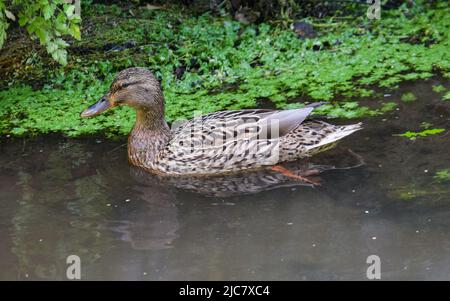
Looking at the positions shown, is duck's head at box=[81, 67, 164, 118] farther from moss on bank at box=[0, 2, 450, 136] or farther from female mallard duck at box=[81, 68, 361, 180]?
moss on bank at box=[0, 2, 450, 136]

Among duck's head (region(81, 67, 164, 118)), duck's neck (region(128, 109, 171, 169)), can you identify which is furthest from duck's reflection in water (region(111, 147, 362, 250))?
duck's head (region(81, 67, 164, 118))

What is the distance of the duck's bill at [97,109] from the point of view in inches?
313

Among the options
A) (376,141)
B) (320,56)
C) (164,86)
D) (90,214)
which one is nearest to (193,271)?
(90,214)

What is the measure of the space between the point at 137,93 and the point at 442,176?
301cm

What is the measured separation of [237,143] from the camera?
297 inches

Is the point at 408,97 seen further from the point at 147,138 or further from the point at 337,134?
the point at 147,138

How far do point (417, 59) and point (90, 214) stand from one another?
442 cm

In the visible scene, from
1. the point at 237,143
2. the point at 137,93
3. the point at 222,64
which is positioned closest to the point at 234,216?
the point at 237,143

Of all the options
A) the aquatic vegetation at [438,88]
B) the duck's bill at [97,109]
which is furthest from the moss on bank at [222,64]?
the duck's bill at [97,109]

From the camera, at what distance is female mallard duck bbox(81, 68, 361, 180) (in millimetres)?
7527

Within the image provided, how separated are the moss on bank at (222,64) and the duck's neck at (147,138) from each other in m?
0.59

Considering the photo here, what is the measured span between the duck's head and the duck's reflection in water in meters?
0.64

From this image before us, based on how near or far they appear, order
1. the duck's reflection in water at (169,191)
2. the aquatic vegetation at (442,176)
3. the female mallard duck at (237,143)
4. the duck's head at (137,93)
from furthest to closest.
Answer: the duck's head at (137,93) < the female mallard duck at (237,143) < the aquatic vegetation at (442,176) < the duck's reflection in water at (169,191)

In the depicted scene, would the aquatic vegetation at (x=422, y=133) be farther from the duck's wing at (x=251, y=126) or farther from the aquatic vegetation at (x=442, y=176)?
the duck's wing at (x=251, y=126)
